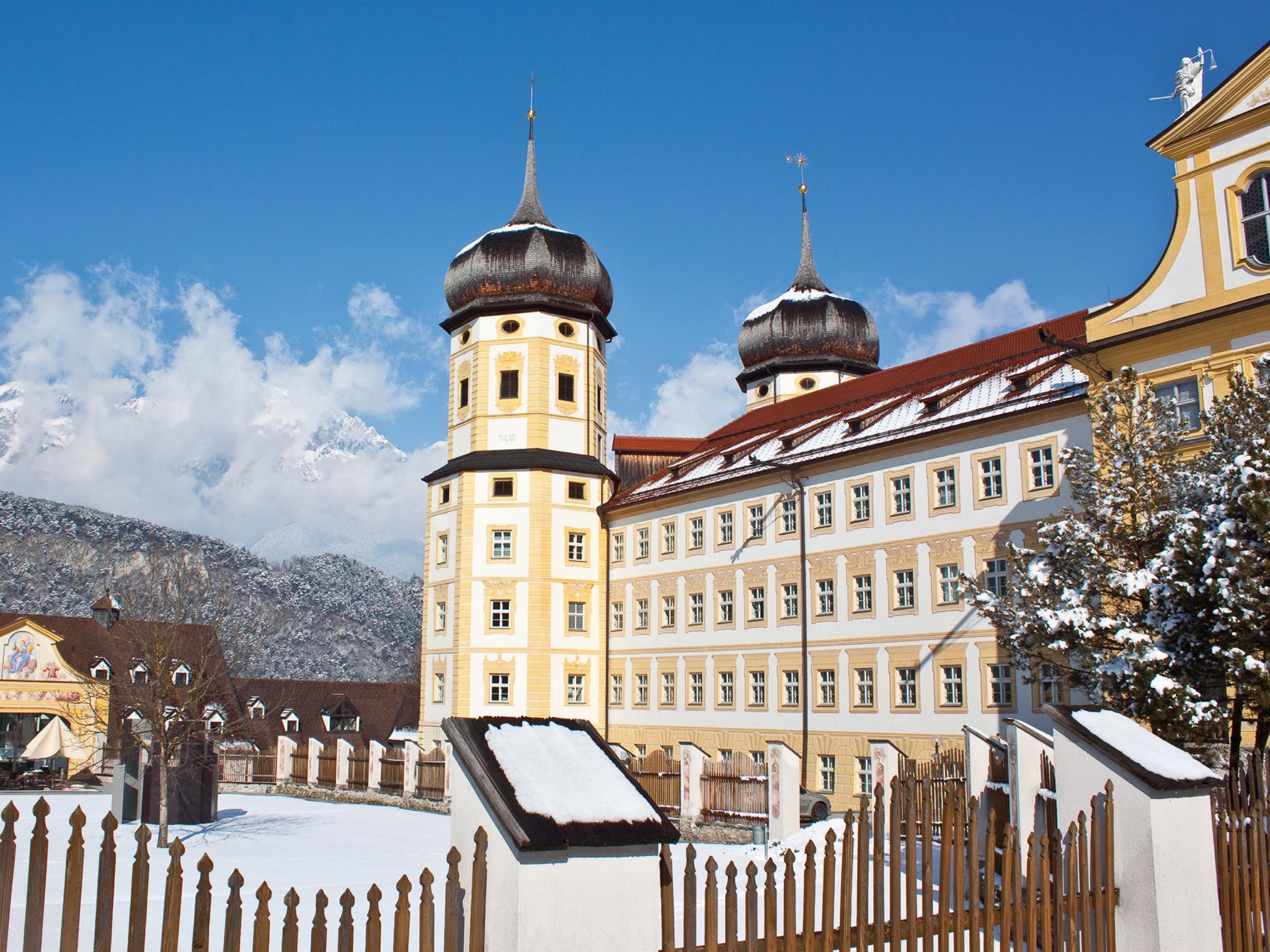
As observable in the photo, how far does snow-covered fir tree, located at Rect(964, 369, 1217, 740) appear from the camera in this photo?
52.7 feet

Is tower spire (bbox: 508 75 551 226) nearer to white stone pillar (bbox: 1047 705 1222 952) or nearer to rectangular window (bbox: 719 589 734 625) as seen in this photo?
rectangular window (bbox: 719 589 734 625)

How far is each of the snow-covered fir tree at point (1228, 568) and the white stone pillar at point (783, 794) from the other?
8270 millimetres

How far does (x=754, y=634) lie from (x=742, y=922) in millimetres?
23736

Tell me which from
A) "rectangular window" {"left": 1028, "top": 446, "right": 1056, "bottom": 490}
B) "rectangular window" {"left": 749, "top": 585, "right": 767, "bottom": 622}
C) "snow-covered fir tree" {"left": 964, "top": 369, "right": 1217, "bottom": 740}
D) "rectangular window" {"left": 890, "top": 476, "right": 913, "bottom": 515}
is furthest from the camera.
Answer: "rectangular window" {"left": 749, "top": 585, "right": 767, "bottom": 622}

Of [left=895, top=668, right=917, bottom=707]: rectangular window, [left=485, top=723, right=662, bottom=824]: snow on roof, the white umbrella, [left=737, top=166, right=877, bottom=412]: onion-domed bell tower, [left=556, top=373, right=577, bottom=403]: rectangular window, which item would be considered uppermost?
[left=737, top=166, right=877, bottom=412]: onion-domed bell tower

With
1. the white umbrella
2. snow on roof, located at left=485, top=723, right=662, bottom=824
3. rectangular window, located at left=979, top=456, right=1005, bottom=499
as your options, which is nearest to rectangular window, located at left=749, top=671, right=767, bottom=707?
rectangular window, located at left=979, top=456, right=1005, bottom=499

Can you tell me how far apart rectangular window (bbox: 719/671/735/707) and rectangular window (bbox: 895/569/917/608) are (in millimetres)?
7373

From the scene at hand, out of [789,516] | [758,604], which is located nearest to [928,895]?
[789,516]

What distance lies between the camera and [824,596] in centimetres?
3400

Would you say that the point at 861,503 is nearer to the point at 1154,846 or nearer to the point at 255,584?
the point at 1154,846

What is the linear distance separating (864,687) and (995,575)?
5254 millimetres

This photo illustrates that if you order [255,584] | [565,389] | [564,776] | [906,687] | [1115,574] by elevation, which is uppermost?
[255,584]

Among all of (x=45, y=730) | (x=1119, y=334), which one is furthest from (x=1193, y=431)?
(x=45, y=730)

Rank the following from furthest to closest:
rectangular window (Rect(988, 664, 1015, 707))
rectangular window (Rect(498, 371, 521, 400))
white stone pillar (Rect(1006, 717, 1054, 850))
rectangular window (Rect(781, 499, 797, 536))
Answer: rectangular window (Rect(498, 371, 521, 400)) < rectangular window (Rect(781, 499, 797, 536)) < rectangular window (Rect(988, 664, 1015, 707)) < white stone pillar (Rect(1006, 717, 1054, 850))
